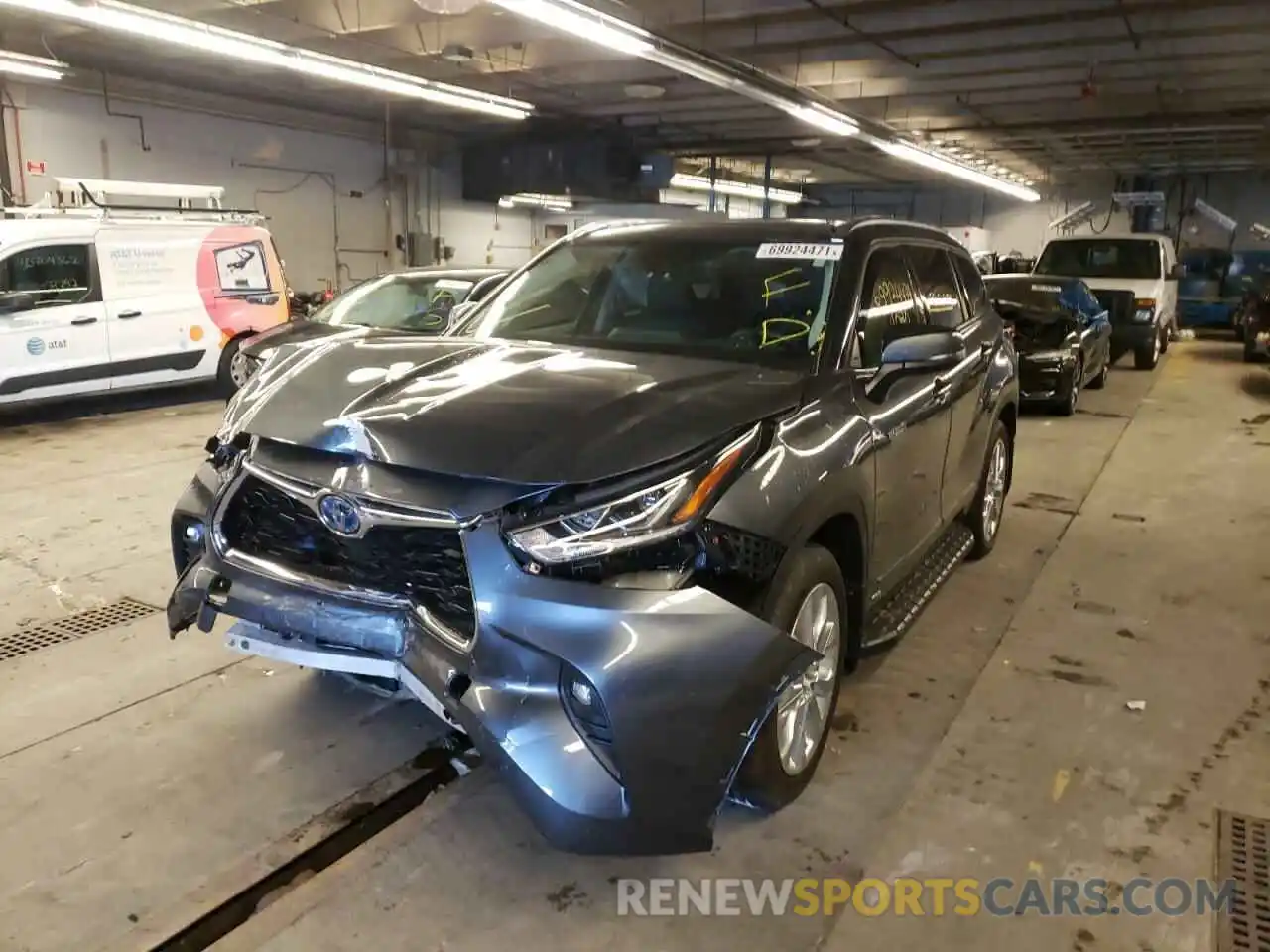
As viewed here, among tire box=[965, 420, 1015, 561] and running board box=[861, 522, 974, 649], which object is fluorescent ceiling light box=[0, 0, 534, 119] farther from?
running board box=[861, 522, 974, 649]

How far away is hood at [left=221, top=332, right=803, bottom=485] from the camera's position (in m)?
2.24

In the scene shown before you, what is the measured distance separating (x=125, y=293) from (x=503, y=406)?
8.17 meters

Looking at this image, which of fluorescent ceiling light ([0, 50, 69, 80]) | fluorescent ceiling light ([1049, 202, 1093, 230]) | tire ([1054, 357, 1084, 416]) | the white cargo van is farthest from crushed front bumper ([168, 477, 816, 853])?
fluorescent ceiling light ([1049, 202, 1093, 230])

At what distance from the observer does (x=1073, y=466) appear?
748 centimetres

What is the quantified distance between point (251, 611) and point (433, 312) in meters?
5.83

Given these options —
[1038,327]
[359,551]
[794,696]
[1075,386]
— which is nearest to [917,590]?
[794,696]

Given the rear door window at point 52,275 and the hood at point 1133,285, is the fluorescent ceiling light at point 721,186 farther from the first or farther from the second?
the rear door window at point 52,275

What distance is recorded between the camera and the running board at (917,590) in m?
3.27

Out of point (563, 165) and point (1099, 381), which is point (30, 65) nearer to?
point (563, 165)

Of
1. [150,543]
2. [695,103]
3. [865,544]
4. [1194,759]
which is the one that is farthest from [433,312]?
[695,103]

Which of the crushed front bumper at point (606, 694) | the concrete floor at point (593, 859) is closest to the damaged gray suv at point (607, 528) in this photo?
the crushed front bumper at point (606, 694)

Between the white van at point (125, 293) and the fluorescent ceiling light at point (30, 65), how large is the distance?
129 centimetres

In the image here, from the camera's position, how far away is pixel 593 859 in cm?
256

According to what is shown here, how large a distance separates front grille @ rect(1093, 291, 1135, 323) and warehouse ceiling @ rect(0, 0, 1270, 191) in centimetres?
261
